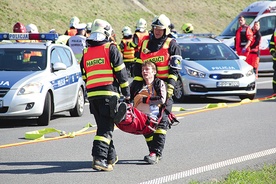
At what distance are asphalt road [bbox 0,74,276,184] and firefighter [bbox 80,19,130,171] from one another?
229 millimetres

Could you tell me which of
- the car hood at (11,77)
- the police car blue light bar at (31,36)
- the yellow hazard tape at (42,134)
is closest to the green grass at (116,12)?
the police car blue light bar at (31,36)

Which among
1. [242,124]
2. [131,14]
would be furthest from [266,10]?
[131,14]

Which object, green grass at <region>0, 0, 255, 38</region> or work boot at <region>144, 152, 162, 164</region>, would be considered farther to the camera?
green grass at <region>0, 0, 255, 38</region>

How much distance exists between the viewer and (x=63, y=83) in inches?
616

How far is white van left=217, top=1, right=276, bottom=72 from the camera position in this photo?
87.5 ft

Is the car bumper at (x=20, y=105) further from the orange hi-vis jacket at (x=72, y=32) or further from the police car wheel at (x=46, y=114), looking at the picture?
the orange hi-vis jacket at (x=72, y=32)

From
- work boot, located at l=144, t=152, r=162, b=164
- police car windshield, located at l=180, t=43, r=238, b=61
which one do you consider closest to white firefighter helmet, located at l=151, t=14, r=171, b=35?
work boot, located at l=144, t=152, r=162, b=164

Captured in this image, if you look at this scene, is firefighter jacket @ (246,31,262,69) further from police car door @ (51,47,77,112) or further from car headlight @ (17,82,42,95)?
car headlight @ (17,82,42,95)

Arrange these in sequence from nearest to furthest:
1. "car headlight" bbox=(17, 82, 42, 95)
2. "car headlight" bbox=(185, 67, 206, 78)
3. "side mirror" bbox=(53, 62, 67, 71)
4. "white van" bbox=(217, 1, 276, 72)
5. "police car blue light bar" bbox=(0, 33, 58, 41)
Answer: "car headlight" bbox=(17, 82, 42, 95) → "side mirror" bbox=(53, 62, 67, 71) → "police car blue light bar" bbox=(0, 33, 58, 41) → "car headlight" bbox=(185, 67, 206, 78) → "white van" bbox=(217, 1, 276, 72)

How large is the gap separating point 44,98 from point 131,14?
29847 mm

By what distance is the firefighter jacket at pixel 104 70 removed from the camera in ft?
32.7

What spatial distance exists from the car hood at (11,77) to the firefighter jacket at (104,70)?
440 centimetres

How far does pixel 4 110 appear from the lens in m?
14.3

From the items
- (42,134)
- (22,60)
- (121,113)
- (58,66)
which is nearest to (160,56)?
(121,113)
